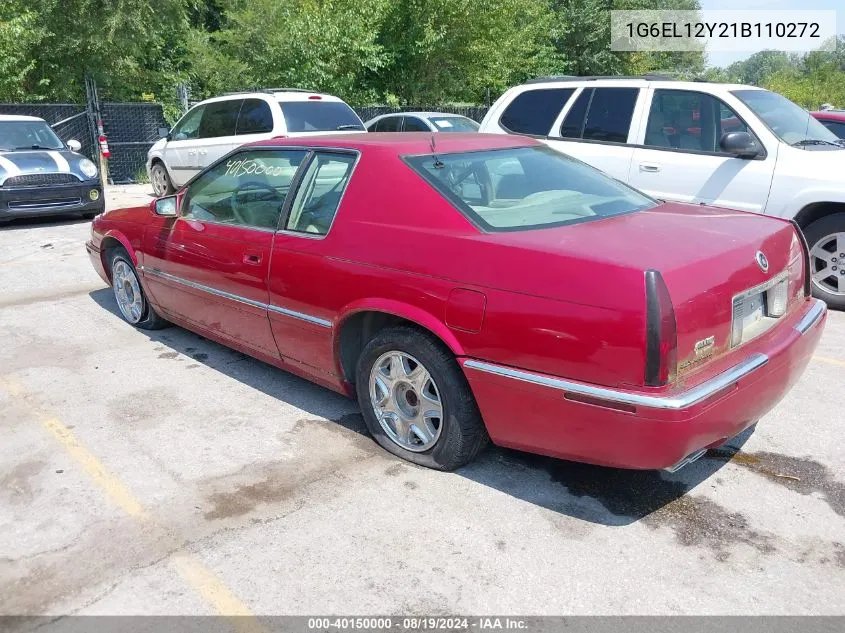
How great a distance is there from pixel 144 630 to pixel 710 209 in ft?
10.8

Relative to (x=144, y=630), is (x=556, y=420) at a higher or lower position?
higher

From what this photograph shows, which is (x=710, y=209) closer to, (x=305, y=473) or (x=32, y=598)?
(x=305, y=473)

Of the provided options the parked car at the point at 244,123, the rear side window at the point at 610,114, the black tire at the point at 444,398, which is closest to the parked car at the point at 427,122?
the parked car at the point at 244,123

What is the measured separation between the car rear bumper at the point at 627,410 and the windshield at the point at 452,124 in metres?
11.1

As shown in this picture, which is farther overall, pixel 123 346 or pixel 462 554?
pixel 123 346

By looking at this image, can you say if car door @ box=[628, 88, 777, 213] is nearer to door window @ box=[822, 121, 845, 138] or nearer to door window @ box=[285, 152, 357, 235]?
door window @ box=[285, 152, 357, 235]

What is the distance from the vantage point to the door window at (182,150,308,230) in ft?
14.0

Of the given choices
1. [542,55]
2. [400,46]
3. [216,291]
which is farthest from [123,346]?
[542,55]

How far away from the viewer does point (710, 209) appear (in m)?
3.97

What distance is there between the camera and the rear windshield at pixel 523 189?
3.50 m

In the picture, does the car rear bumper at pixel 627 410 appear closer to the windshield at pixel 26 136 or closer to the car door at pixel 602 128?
the car door at pixel 602 128

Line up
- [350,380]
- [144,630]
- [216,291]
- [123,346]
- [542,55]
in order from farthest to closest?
[542,55]
[123,346]
[216,291]
[350,380]
[144,630]

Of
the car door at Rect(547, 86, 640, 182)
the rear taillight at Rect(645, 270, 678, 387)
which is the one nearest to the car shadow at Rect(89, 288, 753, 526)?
the rear taillight at Rect(645, 270, 678, 387)

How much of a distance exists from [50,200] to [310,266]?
8.37 metres
